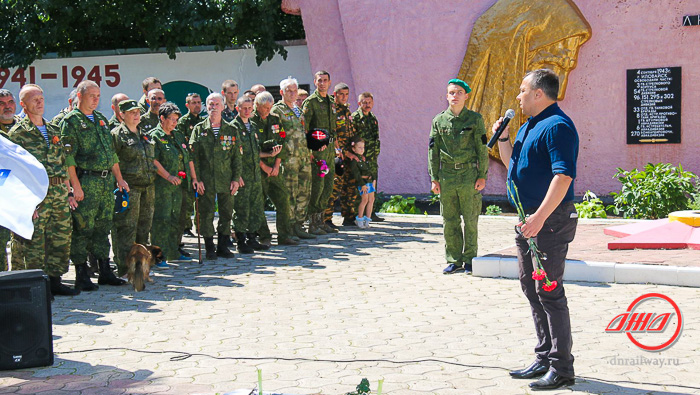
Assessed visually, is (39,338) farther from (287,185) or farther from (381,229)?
(381,229)

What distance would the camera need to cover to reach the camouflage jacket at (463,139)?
8.59 m

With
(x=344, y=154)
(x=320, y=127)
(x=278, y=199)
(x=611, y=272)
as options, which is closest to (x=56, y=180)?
(x=278, y=199)

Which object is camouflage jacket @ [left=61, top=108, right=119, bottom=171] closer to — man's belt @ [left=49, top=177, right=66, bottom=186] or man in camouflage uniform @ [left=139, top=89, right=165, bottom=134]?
man's belt @ [left=49, top=177, right=66, bottom=186]

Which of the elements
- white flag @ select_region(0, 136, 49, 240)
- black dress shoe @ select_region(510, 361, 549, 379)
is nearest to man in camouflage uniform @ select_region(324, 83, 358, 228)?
white flag @ select_region(0, 136, 49, 240)

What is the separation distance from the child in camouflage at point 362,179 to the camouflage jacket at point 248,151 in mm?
2340

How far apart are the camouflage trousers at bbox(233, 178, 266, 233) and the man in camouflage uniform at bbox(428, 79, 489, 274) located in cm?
259

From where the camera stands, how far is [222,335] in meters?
6.37

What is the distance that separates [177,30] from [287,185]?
7.30 metres

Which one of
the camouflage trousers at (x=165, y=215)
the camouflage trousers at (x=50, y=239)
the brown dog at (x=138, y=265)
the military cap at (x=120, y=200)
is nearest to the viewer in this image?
the camouflage trousers at (x=50, y=239)

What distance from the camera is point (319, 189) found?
11.8 m

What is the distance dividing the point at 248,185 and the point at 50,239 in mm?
3105

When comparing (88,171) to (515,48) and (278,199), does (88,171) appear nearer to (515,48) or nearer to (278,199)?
(278,199)

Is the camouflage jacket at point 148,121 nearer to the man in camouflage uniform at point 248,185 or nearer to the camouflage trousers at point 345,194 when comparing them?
the man in camouflage uniform at point 248,185

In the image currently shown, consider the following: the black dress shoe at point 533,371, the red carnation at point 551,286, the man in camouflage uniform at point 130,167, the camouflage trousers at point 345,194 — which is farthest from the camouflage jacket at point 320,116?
the red carnation at point 551,286
